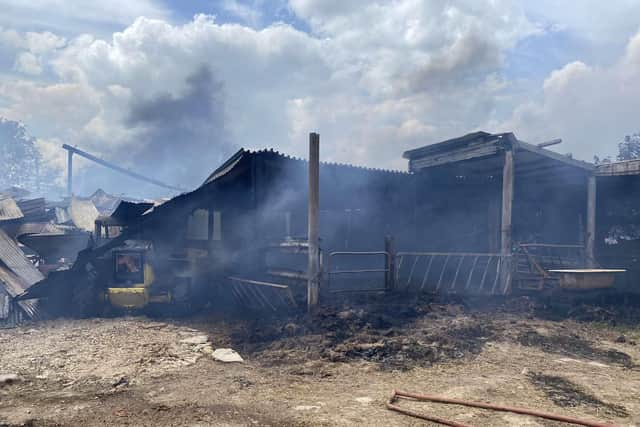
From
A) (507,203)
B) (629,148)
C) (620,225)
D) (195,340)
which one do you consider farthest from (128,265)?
(629,148)

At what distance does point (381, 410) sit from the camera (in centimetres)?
406

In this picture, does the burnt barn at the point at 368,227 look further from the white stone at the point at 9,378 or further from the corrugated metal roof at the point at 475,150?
the white stone at the point at 9,378

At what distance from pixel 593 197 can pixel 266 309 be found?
9.95 m

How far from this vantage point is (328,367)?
544cm

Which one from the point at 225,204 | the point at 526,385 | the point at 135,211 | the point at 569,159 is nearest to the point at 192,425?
the point at 526,385

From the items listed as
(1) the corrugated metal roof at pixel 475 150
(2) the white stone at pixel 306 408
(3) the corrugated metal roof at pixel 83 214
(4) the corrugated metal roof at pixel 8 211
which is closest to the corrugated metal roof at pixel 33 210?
(4) the corrugated metal roof at pixel 8 211

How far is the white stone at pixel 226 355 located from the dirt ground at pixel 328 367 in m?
0.14

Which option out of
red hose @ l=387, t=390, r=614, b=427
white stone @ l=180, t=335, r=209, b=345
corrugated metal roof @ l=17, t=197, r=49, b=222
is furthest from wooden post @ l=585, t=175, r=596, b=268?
corrugated metal roof @ l=17, t=197, r=49, b=222

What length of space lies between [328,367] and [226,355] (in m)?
1.71

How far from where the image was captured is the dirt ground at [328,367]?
4.07 m

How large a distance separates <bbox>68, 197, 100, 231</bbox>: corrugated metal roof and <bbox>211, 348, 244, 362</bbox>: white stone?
1918 centimetres

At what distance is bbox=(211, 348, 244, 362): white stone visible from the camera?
5.89m

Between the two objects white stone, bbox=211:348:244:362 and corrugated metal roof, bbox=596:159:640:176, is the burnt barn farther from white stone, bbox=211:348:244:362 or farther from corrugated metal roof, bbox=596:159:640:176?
white stone, bbox=211:348:244:362

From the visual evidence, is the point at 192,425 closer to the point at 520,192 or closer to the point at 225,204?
the point at 225,204
